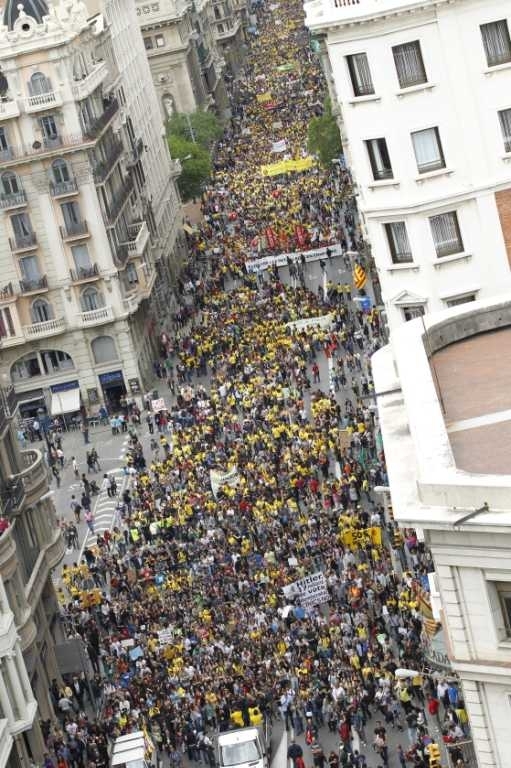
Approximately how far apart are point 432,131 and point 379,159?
77.6 inches

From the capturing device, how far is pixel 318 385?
99.0 meters

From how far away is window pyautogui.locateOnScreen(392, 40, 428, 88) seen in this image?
62344mm

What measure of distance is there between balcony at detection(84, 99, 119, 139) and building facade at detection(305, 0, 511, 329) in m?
49.7

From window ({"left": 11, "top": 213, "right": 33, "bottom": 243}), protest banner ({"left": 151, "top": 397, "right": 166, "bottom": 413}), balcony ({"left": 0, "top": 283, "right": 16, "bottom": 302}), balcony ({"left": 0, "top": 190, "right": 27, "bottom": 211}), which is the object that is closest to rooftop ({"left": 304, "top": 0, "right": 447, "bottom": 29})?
protest banner ({"left": 151, "top": 397, "right": 166, "bottom": 413})

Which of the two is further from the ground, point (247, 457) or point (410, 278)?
point (410, 278)

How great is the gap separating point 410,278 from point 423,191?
280 centimetres

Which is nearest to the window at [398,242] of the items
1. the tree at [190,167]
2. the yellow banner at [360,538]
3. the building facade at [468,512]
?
the yellow banner at [360,538]

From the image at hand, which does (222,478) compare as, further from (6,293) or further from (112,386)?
(6,293)

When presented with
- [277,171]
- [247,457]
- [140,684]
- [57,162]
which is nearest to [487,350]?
[140,684]

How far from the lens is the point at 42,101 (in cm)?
11069

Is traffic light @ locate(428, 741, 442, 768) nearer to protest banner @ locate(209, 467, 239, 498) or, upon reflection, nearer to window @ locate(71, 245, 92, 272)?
protest banner @ locate(209, 467, 239, 498)

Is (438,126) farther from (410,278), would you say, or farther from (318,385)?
(318,385)

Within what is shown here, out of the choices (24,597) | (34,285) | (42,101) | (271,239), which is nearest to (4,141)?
(42,101)

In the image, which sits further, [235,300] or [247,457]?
[235,300]
